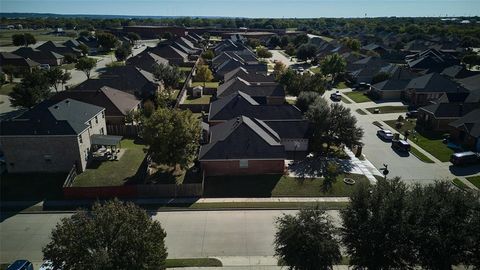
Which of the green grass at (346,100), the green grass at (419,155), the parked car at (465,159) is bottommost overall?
the green grass at (419,155)

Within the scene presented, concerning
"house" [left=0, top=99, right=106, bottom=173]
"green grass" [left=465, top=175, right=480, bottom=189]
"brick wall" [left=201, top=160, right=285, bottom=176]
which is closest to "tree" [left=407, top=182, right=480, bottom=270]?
"brick wall" [left=201, top=160, right=285, bottom=176]

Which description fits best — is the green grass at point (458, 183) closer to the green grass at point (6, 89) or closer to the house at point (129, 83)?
the house at point (129, 83)

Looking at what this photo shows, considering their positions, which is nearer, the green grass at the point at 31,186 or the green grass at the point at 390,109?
the green grass at the point at 31,186

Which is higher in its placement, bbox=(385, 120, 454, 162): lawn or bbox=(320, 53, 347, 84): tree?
bbox=(320, 53, 347, 84): tree

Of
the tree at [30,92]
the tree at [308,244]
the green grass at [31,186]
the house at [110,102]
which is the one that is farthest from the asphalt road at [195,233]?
the tree at [30,92]

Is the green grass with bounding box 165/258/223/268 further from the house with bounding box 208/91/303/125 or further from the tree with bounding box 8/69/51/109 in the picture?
the tree with bounding box 8/69/51/109

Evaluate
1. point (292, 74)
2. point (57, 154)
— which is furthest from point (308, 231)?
point (292, 74)
